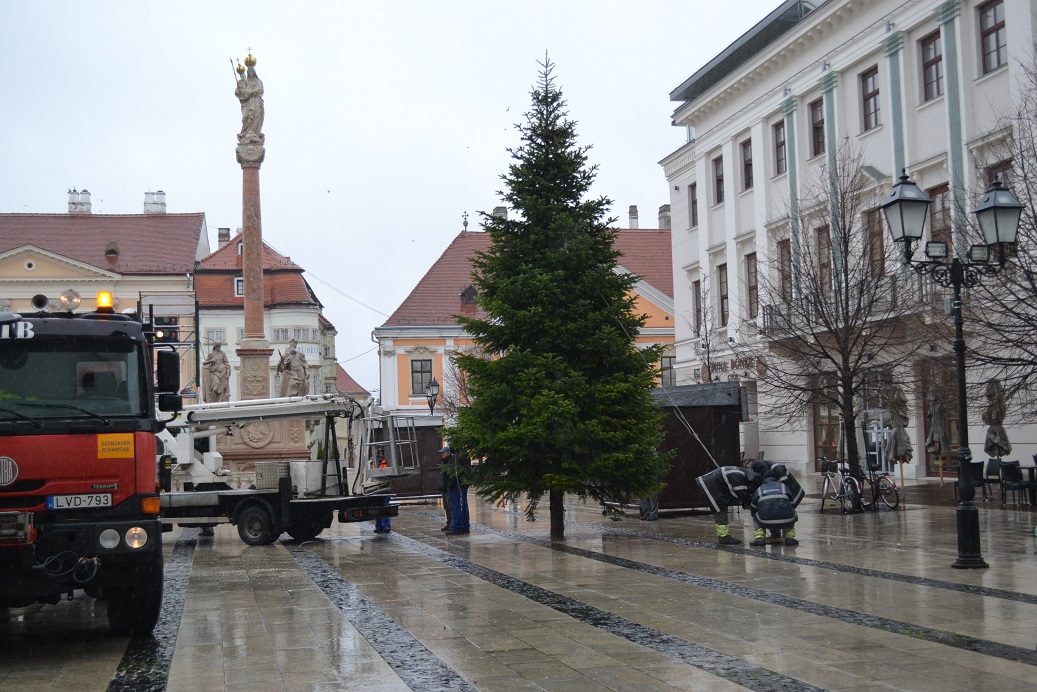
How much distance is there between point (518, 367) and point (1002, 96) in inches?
565

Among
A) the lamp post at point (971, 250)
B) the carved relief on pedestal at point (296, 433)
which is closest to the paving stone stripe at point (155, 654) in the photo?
the lamp post at point (971, 250)

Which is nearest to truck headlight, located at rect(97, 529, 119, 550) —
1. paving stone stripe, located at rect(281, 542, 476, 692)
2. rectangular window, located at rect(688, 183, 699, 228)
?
paving stone stripe, located at rect(281, 542, 476, 692)

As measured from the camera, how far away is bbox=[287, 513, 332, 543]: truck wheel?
20.7m

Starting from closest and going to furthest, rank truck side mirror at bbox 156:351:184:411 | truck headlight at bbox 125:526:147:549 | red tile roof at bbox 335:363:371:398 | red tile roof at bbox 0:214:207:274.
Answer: truck headlight at bbox 125:526:147:549 < truck side mirror at bbox 156:351:184:411 < red tile roof at bbox 0:214:207:274 < red tile roof at bbox 335:363:371:398

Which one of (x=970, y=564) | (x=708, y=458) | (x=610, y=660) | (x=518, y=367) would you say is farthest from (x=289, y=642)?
(x=708, y=458)

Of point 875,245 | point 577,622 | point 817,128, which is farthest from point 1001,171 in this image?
point 577,622

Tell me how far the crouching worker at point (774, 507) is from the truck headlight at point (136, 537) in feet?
31.6

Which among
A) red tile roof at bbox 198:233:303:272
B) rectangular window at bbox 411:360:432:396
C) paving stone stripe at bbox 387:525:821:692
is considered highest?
red tile roof at bbox 198:233:303:272

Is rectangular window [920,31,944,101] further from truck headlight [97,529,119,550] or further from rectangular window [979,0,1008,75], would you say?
truck headlight [97,529,119,550]

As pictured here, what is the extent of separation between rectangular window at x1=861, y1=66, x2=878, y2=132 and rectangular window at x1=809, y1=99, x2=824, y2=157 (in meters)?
1.89

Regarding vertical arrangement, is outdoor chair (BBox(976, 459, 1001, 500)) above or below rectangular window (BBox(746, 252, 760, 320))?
below

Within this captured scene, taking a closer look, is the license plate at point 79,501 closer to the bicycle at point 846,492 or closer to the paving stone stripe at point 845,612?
the paving stone stripe at point 845,612

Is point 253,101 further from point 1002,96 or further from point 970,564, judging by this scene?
point 970,564

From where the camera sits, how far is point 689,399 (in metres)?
24.4
